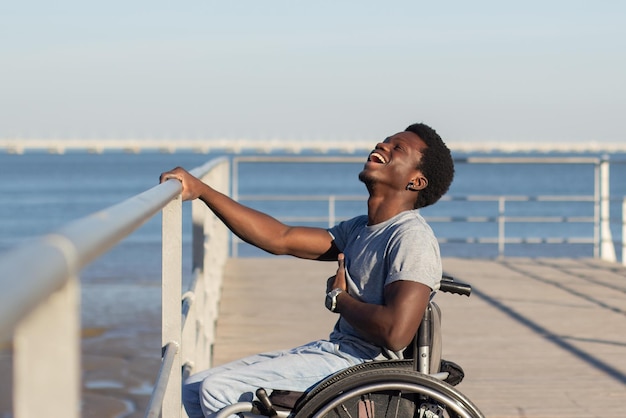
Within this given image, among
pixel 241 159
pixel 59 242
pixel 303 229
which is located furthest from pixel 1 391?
pixel 59 242

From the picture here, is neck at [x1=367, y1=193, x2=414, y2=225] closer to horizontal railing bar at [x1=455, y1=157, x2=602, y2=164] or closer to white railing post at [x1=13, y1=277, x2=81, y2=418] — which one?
white railing post at [x1=13, y1=277, x2=81, y2=418]

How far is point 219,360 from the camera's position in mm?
5312

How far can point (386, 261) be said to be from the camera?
252 cm

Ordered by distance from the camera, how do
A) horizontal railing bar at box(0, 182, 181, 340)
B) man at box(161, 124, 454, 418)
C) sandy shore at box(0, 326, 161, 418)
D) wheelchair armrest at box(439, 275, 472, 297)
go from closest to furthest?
horizontal railing bar at box(0, 182, 181, 340)
man at box(161, 124, 454, 418)
wheelchair armrest at box(439, 275, 472, 297)
sandy shore at box(0, 326, 161, 418)

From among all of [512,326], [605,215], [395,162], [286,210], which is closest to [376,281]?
[395,162]

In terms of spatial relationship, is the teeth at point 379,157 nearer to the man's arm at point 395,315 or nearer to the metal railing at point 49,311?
the man's arm at point 395,315

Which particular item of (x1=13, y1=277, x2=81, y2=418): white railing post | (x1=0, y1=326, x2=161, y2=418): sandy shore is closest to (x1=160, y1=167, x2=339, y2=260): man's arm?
(x1=13, y1=277, x2=81, y2=418): white railing post

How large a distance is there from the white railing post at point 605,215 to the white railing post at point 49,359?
853 centimetres

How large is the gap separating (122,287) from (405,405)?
32.9ft

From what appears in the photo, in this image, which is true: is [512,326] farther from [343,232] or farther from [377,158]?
[377,158]

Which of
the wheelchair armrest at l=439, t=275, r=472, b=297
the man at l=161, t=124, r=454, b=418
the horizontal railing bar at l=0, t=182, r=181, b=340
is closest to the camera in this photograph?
the horizontal railing bar at l=0, t=182, r=181, b=340

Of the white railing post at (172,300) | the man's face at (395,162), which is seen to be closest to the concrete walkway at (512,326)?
the man's face at (395,162)

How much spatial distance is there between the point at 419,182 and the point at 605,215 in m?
7.43

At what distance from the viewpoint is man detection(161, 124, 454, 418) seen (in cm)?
239
